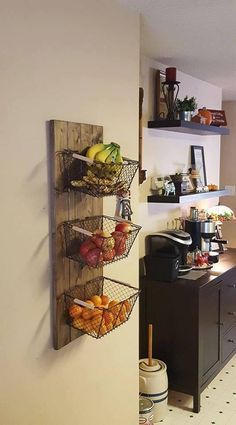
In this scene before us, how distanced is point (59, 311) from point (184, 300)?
4.13ft

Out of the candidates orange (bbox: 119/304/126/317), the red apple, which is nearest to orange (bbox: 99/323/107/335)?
orange (bbox: 119/304/126/317)

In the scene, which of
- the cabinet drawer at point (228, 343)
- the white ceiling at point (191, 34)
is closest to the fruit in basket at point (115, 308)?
the white ceiling at point (191, 34)

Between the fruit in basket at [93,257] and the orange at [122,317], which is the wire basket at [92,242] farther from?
the orange at [122,317]

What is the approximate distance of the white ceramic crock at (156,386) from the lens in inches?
104

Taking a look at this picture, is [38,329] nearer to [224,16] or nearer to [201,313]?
[201,313]

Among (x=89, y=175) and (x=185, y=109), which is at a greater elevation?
(x=185, y=109)

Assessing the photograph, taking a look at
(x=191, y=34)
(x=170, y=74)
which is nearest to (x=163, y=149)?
(x=170, y=74)

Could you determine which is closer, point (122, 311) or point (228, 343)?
point (122, 311)

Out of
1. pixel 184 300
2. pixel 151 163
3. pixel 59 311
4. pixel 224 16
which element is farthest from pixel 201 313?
pixel 224 16

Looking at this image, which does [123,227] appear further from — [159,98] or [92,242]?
[159,98]

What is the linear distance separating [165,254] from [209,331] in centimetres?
59

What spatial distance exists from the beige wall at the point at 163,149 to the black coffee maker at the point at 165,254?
9cm

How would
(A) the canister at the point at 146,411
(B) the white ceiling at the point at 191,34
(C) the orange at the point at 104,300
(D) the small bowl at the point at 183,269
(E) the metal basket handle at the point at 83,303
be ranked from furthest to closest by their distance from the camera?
(D) the small bowl at the point at 183,269
(A) the canister at the point at 146,411
(B) the white ceiling at the point at 191,34
(C) the orange at the point at 104,300
(E) the metal basket handle at the point at 83,303

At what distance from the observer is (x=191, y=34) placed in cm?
250
